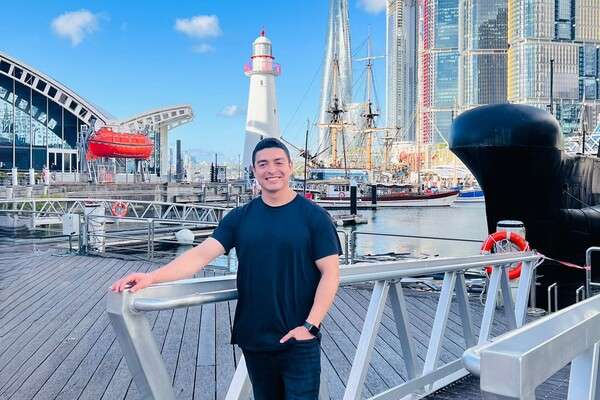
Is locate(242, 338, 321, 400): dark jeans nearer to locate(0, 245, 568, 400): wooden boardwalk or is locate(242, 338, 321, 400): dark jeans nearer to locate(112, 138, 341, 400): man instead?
locate(112, 138, 341, 400): man

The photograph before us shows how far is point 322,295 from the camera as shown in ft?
8.18

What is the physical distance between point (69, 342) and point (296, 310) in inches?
169

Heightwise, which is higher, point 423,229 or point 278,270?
point 278,270

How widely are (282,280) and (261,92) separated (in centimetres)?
5638

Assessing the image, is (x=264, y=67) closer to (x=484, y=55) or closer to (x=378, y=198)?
(x=378, y=198)

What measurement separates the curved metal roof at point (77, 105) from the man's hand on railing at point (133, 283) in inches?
2008

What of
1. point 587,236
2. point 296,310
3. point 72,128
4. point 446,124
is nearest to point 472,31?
point 446,124

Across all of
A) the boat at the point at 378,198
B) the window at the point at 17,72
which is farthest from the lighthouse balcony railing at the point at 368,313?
the boat at the point at 378,198

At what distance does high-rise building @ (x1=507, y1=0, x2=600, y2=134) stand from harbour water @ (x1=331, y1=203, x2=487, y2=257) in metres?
87.0

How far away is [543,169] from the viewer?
41.1 ft

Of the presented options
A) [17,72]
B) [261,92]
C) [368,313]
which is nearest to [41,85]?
[17,72]

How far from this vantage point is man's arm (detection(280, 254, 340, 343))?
2.46m

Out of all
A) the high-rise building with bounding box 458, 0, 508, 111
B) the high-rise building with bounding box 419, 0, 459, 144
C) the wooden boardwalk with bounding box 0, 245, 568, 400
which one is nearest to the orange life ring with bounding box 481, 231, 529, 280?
the wooden boardwalk with bounding box 0, 245, 568, 400

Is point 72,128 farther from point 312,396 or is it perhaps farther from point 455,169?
point 455,169
